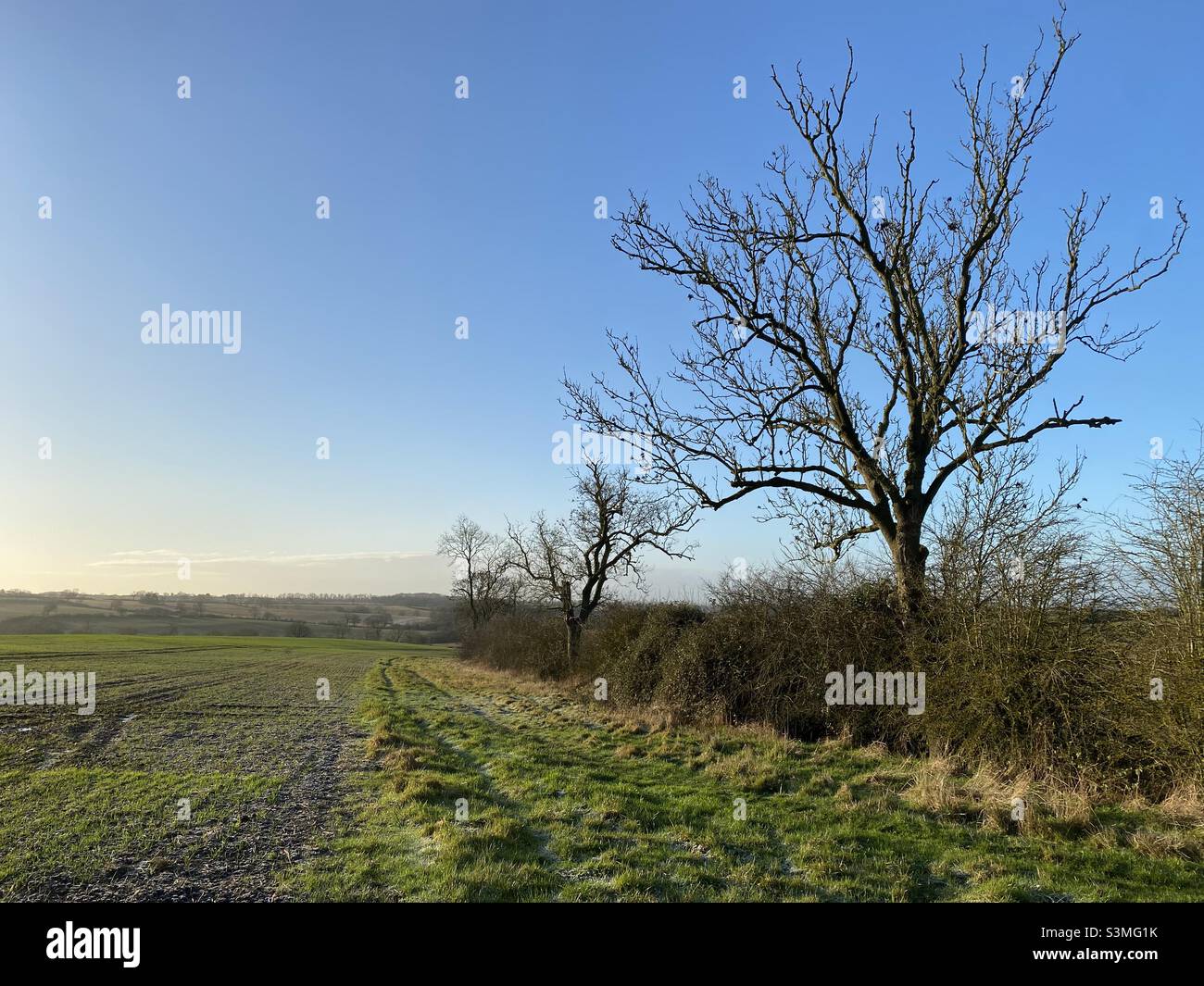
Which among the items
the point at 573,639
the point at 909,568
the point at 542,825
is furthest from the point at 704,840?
the point at 573,639

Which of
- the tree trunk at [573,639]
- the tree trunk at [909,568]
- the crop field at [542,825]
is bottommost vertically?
the tree trunk at [573,639]

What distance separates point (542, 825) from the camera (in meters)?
6.92

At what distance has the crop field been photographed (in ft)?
17.0

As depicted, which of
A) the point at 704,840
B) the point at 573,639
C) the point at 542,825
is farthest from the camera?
the point at 573,639

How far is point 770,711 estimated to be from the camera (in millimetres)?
13016

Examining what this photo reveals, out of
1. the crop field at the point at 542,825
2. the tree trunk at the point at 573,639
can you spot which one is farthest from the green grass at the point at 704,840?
the tree trunk at the point at 573,639

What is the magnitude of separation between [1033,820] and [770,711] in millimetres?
6867

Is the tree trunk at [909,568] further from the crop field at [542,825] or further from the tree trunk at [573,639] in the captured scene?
the tree trunk at [573,639]

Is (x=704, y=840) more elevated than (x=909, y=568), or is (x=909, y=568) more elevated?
(x=909, y=568)

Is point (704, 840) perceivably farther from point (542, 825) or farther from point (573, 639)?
point (573, 639)

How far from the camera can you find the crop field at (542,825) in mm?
5168

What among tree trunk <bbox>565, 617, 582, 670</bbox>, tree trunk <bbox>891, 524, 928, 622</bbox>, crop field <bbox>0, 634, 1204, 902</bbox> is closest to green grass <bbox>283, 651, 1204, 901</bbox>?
crop field <bbox>0, 634, 1204, 902</bbox>

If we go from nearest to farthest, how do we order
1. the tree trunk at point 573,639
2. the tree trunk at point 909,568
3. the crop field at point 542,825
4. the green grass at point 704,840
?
the green grass at point 704,840 < the crop field at point 542,825 < the tree trunk at point 909,568 < the tree trunk at point 573,639
